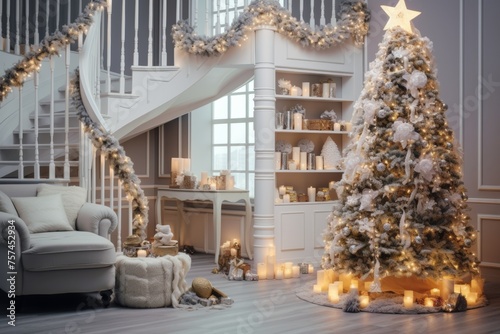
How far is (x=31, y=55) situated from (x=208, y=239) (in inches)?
111

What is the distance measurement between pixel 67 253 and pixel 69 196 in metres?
0.94

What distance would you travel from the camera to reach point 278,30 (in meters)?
6.42

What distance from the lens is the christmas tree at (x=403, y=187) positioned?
488 centimetres

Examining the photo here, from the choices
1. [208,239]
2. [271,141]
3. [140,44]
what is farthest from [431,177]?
[140,44]

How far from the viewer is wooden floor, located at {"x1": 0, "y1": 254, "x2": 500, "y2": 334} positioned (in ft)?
13.5

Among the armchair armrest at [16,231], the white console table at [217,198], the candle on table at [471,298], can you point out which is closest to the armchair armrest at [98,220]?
the armchair armrest at [16,231]

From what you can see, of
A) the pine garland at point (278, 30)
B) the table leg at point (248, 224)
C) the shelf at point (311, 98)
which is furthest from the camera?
the table leg at point (248, 224)

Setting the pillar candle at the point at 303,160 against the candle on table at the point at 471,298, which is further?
the pillar candle at the point at 303,160

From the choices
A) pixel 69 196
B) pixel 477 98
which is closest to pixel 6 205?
pixel 69 196

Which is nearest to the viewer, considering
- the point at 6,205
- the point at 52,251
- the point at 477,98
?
the point at 52,251

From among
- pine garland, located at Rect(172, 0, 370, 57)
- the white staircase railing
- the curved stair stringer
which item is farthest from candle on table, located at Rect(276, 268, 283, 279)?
pine garland, located at Rect(172, 0, 370, 57)

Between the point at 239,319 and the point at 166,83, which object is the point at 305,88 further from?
the point at 239,319

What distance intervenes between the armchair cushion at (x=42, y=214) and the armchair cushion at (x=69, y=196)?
88 mm

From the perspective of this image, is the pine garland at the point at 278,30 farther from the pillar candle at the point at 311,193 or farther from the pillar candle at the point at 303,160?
the pillar candle at the point at 311,193
